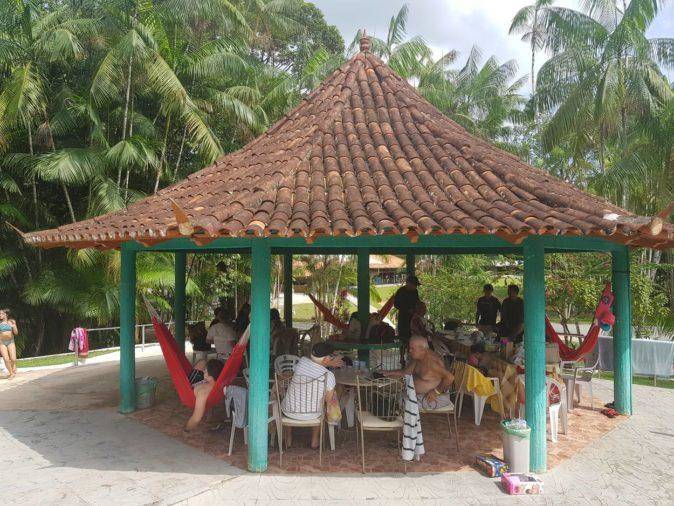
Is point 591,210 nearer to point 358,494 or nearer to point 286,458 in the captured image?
point 358,494

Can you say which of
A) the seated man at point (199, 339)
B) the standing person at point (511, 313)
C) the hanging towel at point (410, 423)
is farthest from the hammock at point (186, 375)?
the standing person at point (511, 313)

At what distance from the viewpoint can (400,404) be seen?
5383mm

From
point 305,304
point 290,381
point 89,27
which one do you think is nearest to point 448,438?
point 290,381

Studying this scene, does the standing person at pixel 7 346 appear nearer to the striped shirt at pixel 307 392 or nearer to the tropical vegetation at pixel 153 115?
the tropical vegetation at pixel 153 115

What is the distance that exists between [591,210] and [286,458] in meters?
3.99

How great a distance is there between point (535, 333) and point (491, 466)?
140 centimetres

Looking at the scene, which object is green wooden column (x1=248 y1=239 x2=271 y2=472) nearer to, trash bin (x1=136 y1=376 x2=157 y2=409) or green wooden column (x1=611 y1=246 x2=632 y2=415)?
trash bin (x1=136 y1=376 x2=157 y2=409)

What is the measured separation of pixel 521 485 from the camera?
452cm

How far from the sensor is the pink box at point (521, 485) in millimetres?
4520

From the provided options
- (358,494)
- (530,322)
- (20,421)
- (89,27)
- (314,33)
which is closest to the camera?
(358,494)

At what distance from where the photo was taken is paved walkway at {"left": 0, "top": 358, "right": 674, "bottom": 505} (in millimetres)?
4465

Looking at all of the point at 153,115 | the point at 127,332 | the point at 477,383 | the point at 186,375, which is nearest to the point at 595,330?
the point at 477,383

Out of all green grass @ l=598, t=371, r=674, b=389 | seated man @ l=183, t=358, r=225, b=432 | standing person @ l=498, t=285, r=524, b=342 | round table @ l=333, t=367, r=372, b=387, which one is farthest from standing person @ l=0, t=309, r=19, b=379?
green grass @ l=598, t=371, r=674, b=389

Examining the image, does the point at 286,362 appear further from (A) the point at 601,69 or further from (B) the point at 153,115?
(A) the point at 601,69
